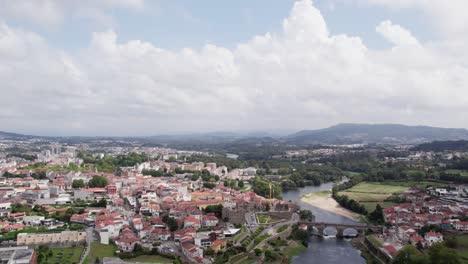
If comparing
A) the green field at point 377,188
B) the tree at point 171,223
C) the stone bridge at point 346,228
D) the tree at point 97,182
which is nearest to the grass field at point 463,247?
the stone bridge at point 346,228

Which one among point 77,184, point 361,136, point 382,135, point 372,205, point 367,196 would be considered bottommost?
point 372,205

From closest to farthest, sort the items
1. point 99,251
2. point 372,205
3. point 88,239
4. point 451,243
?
1. point 99,251
2. point 88,239
3. point 451,243
4. point 372,205

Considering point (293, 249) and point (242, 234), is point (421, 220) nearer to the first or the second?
point (293, 249)

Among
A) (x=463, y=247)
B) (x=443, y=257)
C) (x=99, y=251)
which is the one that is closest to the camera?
(x=443, y=257)

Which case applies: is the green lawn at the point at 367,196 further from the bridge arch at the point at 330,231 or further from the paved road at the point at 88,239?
the paved road at the point at 88,239

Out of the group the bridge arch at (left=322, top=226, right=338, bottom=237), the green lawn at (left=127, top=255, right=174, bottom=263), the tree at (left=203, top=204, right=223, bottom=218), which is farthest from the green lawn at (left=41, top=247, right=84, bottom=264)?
the bridge arch at (left=322, top=226, right=338, bottom=237)

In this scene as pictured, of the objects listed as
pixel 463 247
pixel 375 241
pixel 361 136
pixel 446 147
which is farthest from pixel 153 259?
pixel 361 136
